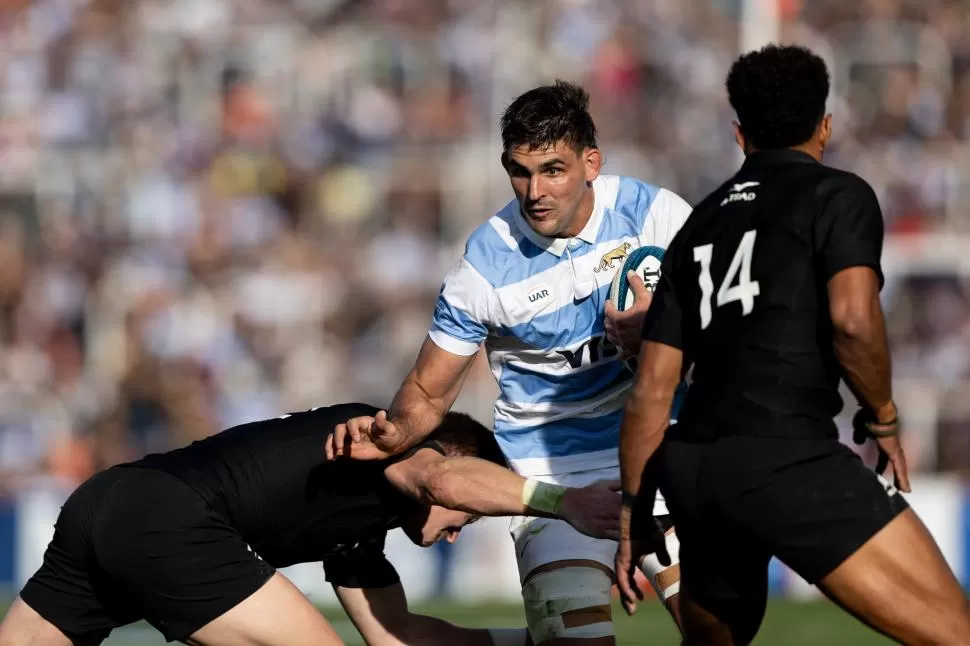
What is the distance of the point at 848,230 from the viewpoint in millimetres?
4559

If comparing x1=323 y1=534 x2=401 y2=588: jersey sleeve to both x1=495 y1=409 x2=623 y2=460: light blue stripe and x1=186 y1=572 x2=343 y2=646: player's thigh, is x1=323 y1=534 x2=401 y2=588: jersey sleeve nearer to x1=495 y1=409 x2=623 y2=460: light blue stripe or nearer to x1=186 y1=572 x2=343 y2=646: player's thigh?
x1=495 y1=409 x2=623 y2=460: light blue stripe

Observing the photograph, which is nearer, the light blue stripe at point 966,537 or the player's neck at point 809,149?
the player's neck at point 809,149

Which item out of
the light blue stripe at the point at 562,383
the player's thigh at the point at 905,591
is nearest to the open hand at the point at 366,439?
the light blue stripe at the point at 562,383

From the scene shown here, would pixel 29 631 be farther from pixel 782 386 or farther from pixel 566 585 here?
pixel 782 386

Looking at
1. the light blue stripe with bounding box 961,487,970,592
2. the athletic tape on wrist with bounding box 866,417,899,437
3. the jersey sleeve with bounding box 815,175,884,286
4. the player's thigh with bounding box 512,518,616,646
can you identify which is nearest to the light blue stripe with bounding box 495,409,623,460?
the player's thigh with bounding box 512,518,616,646

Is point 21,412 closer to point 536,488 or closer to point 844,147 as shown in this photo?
point 844,147

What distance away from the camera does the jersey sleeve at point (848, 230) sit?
4547mm

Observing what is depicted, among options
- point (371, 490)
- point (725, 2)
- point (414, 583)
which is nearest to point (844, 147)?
point (725, 2)

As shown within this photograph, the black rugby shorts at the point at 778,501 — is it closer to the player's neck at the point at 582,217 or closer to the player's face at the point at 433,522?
the player's face at the point at 433,522

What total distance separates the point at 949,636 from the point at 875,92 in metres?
12.5

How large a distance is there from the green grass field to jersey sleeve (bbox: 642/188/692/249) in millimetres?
3617

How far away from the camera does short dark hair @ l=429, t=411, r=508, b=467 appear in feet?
20.1

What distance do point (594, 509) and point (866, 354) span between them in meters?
1.27

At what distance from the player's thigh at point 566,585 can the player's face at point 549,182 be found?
1341mm
